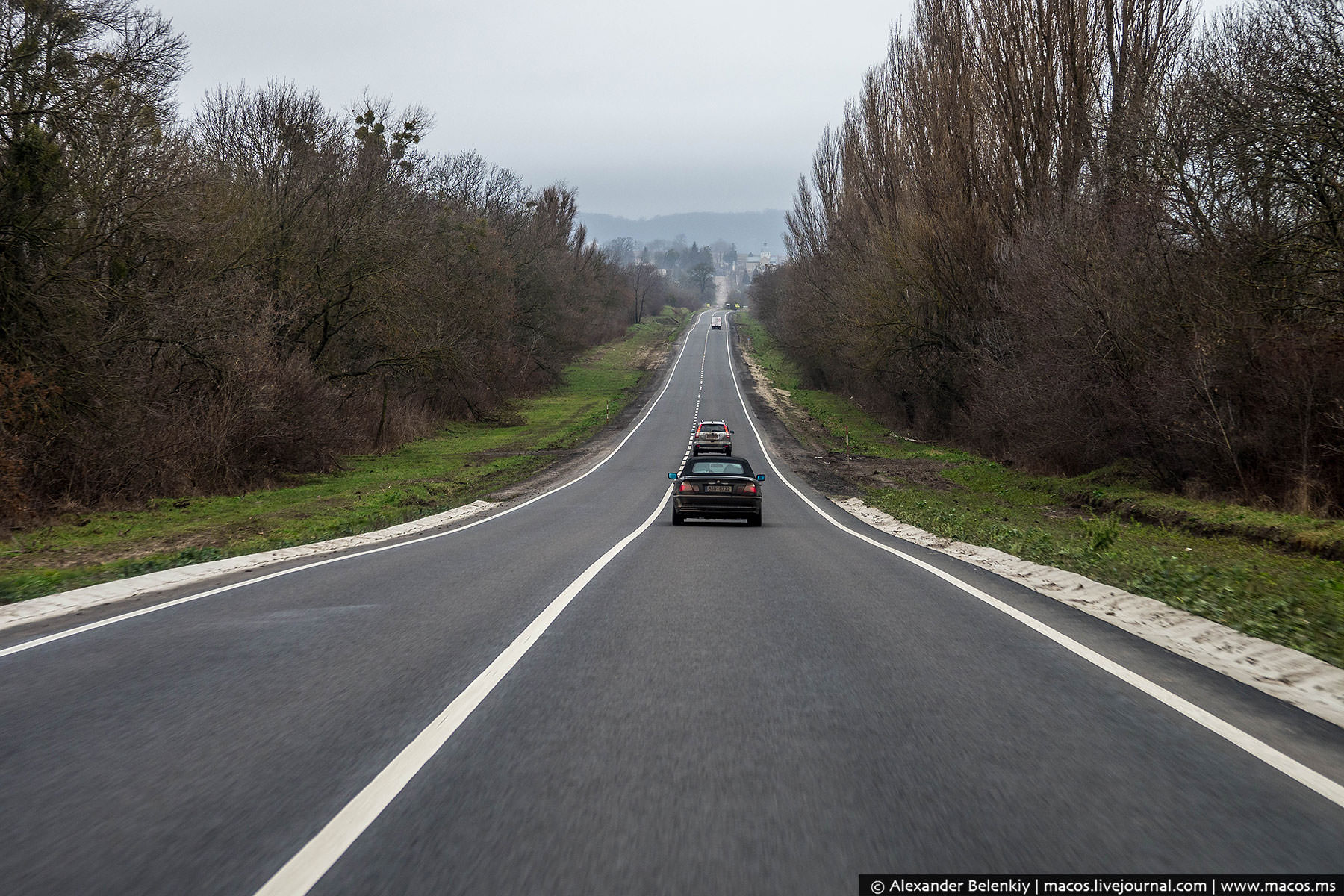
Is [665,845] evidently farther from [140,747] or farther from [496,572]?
[496,572]

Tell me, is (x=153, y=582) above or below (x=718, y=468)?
below

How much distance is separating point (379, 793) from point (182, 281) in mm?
22351

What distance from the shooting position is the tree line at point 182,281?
1775 centimetres

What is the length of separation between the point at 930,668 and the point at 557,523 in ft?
42.2

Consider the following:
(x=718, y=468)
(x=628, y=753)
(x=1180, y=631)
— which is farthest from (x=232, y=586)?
(x=718, y=468)

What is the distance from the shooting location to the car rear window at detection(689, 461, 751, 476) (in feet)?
61.8

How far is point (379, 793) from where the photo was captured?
154 inches

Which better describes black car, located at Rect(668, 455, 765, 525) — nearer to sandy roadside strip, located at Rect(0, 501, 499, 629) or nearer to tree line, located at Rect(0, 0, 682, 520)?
sandy roadside strip, located at Rect(0, 501, 499, 629)

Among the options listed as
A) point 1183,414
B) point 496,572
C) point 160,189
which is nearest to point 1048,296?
point 1183,414

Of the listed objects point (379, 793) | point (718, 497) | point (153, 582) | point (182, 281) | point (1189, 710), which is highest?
point (182, 281)

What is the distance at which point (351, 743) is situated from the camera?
456 centimetres

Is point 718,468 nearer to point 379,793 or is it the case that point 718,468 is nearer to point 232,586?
point 232,586

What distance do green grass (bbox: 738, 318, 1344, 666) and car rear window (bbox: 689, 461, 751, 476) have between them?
3583mm

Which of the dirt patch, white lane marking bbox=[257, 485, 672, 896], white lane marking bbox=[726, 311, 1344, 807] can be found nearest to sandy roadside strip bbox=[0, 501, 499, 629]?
white lane marking bbox=[257, 485, 672, 896]
